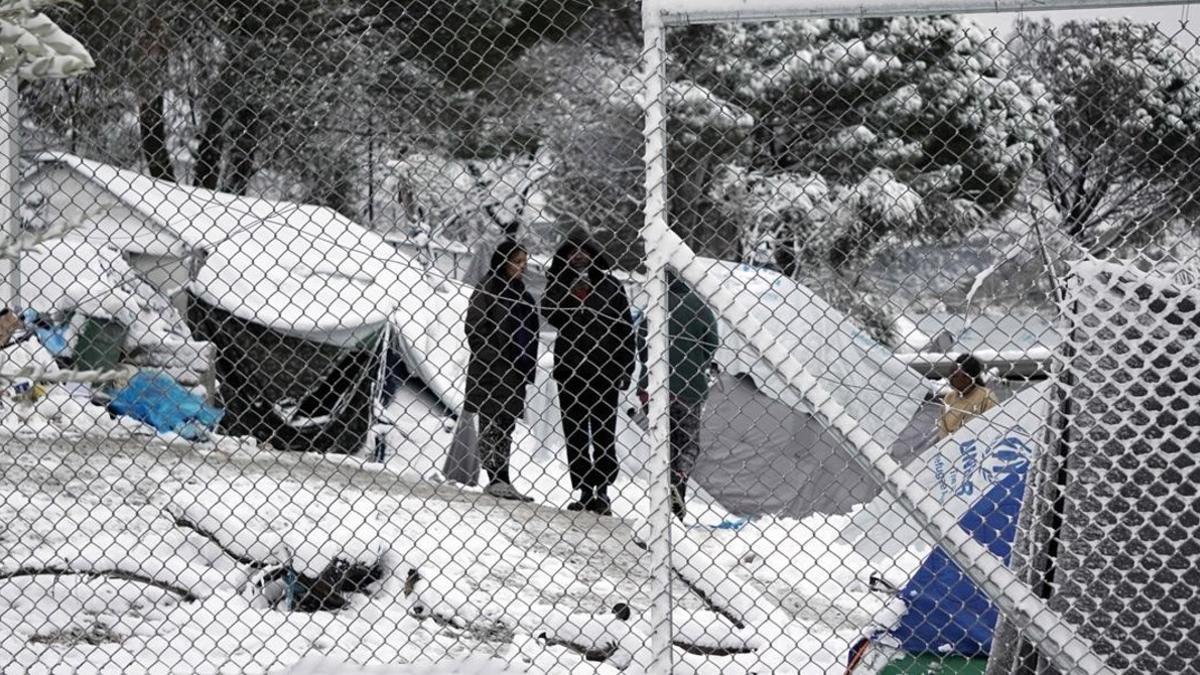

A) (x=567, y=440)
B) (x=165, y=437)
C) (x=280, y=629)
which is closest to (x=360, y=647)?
(x=280, y=629)

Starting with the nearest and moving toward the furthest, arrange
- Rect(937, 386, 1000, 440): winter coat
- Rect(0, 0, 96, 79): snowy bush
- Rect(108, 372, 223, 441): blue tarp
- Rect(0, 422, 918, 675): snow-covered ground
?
Rect(0, 0, 96, 79): snowy bush
Rect(0, 422, 918, 675): snow-covered ground
Rect(937, 386, 1000, 440): winter coat
Rect(108, 372, 223, 441): blue tarp

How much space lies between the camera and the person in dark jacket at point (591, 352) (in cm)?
682

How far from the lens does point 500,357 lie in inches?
302

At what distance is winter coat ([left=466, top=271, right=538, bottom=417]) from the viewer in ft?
24.4

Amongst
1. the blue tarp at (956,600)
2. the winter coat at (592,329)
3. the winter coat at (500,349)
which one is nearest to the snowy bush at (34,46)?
the blue tarp at (956,600)

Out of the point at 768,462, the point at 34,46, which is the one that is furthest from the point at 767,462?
the point at 34,46

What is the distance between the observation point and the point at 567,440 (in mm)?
7316

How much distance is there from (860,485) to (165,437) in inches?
177

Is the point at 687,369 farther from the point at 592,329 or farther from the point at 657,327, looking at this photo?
the point at 657,327

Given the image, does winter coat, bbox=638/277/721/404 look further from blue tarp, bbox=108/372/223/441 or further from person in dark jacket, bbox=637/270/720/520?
blue tarp, bbox=108/372/223/441

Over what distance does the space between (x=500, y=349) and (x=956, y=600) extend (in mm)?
3914

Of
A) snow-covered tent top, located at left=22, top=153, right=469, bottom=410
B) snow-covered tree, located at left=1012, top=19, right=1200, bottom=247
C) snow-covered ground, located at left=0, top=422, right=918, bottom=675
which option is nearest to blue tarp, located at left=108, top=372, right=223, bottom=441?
snow-covered tent top, located at left=22, top=153, right=469, bottom=410

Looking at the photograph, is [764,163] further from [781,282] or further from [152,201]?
[152,201]

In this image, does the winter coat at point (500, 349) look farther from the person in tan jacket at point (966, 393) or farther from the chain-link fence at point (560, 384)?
the person in tan jacket at point (966, 393)
